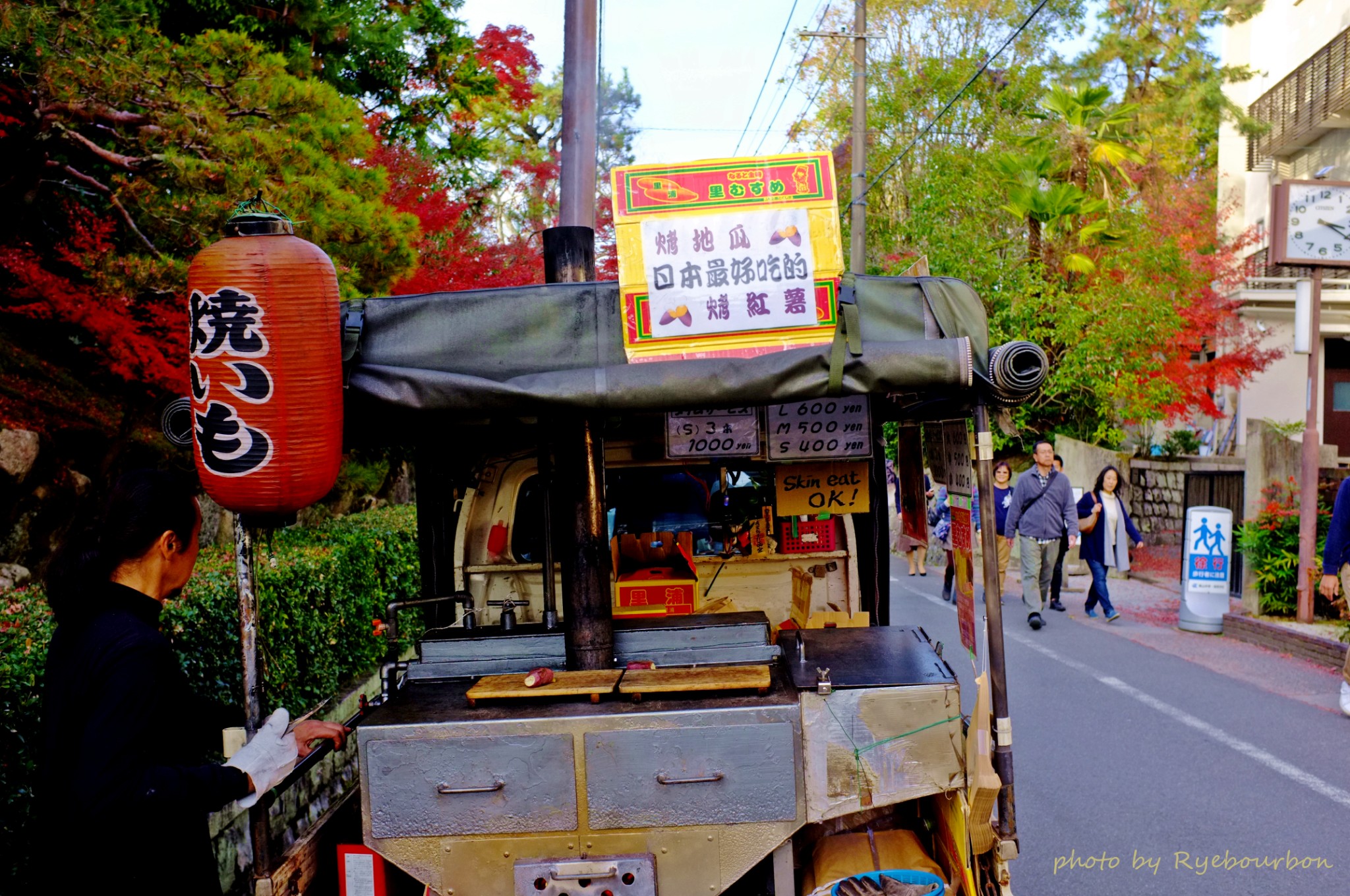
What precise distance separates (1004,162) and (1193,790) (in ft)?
48.3

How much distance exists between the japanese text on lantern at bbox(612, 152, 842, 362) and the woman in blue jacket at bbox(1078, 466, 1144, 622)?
10.5 meters

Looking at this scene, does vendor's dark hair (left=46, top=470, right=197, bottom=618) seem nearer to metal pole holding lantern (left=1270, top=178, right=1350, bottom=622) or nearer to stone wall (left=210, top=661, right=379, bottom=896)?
stone wall (left=210, top=661, right=379, bottom=896)

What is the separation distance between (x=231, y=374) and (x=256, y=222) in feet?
1.70

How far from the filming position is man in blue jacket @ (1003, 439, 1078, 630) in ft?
39.5

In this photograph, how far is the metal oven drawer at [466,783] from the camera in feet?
11.1

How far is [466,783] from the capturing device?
11.1 ft

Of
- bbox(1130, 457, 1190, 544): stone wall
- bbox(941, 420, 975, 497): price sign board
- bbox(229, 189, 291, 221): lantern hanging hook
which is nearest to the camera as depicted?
bbox(229, 189, 291, 221): lantern hanging hook

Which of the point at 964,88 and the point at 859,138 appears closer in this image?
the point at 964,88

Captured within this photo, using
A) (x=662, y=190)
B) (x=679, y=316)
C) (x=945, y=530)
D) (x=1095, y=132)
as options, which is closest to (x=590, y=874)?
(x=679, y=316)

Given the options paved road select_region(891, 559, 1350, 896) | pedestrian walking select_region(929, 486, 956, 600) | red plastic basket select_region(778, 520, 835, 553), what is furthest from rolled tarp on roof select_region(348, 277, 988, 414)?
pedestrian walking select_region(929, 486, 956, 600)

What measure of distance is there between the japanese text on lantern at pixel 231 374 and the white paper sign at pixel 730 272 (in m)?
1.31

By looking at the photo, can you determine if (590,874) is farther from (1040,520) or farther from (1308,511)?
(1308,511)

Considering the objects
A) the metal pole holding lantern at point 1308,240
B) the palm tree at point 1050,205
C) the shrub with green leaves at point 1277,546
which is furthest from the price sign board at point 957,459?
the palm tree at point 1050,205

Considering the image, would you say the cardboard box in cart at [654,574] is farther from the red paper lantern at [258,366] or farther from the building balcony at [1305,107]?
the building balcony at [1305,107]
